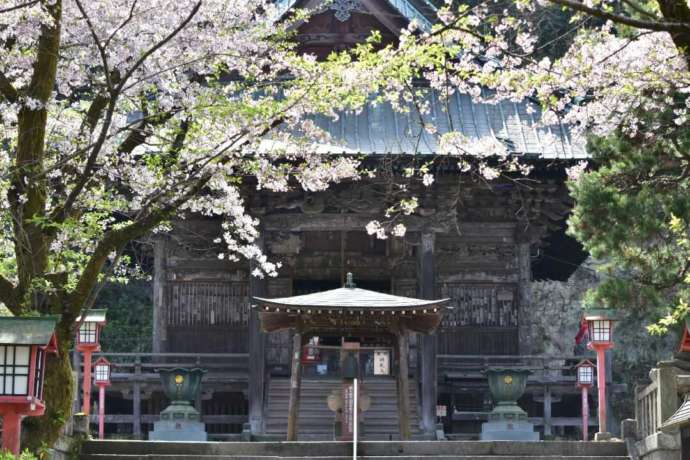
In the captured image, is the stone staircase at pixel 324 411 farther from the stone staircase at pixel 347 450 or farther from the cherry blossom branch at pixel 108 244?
the cherry blossom branch at pixel 108 244

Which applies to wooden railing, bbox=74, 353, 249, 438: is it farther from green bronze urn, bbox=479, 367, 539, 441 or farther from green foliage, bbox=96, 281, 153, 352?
green foliage, bbox=96, 281, 153, 352

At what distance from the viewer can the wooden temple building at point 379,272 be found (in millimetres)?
23547

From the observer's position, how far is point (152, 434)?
20.9 meters

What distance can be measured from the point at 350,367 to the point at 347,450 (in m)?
2.40

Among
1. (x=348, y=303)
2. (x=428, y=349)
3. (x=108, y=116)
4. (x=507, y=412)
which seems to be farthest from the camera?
(x=428, y=349)

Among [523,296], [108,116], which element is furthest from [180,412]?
[108,116]

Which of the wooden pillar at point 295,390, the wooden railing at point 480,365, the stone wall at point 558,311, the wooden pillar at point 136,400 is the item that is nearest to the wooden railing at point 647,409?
the wooden pillar at point 295,390

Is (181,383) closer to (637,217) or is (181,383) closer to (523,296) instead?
(523,296)

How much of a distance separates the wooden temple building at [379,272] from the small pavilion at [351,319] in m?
3.37

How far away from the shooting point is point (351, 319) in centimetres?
1952

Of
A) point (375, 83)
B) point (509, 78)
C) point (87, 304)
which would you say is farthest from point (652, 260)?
point (87, 304)

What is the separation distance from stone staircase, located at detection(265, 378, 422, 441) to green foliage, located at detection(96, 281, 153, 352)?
1010 cm

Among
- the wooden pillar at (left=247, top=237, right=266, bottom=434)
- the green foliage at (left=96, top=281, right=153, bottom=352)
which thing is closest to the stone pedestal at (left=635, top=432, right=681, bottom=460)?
the wooden pillar at (left=247, top=237, right=266, bottom=434)

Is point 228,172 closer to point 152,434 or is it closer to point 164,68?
point 164,68
